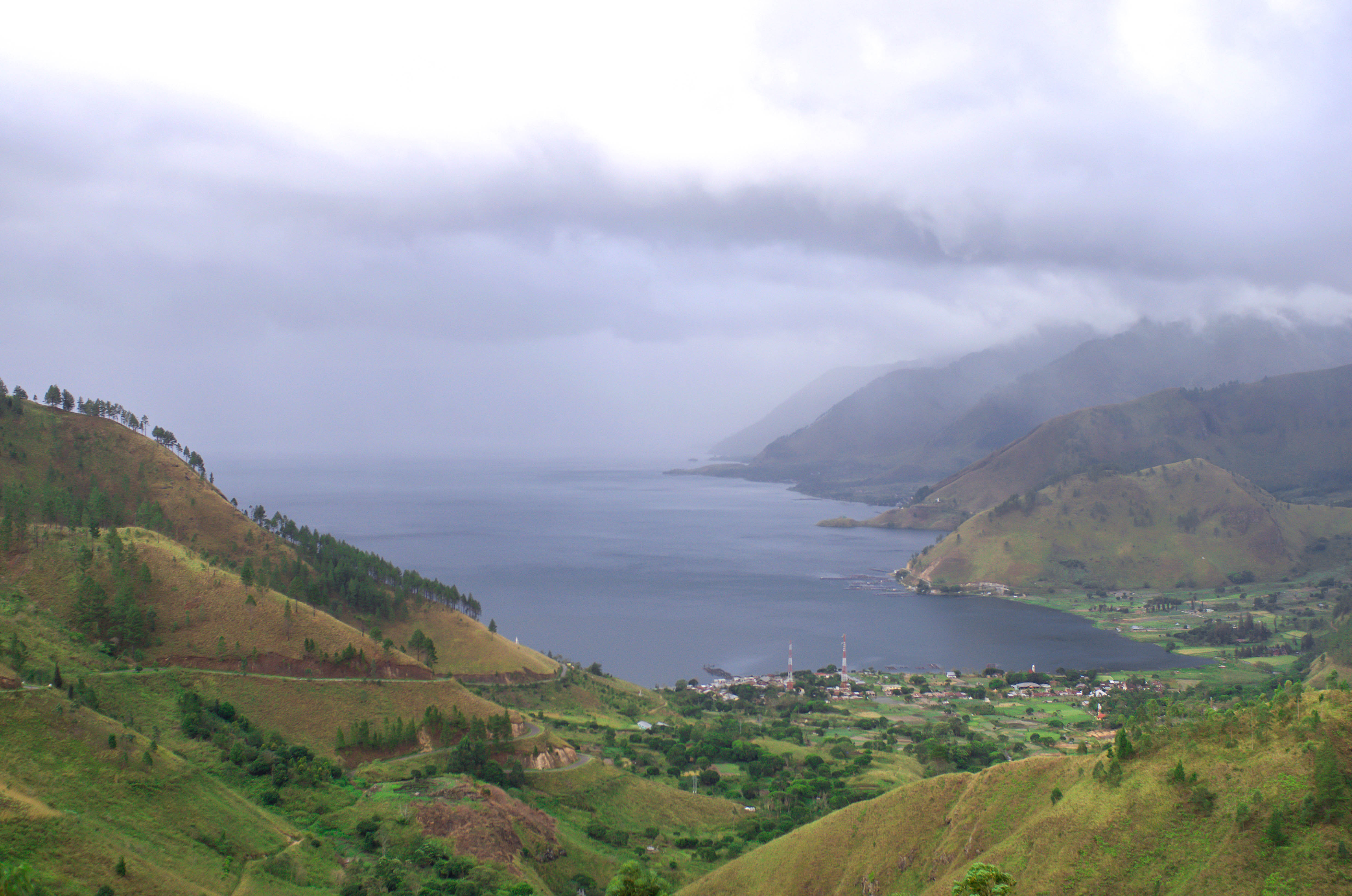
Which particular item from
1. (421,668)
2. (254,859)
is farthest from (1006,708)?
(254,859)

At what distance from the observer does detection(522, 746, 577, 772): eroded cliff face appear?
207 ft

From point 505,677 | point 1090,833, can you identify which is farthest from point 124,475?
point 1090,833

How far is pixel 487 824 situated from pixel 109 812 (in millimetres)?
19089

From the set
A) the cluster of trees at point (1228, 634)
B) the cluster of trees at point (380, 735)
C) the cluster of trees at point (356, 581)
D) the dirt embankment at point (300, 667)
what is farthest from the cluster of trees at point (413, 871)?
the cluster of trees at point (1228, 634)

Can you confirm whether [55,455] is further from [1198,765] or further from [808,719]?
[1198,765]

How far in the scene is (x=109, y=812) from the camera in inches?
1564

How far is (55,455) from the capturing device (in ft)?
301

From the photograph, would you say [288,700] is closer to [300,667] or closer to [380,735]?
[300,667]

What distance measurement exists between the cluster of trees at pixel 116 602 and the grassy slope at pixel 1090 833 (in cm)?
4380

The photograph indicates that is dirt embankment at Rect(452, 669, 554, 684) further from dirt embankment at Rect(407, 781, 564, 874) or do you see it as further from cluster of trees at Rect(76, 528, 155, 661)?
dirt embankment at Rect(407, 781, 564, 874)

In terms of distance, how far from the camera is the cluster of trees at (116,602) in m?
60.8

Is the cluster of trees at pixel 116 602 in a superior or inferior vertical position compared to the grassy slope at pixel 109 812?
superior

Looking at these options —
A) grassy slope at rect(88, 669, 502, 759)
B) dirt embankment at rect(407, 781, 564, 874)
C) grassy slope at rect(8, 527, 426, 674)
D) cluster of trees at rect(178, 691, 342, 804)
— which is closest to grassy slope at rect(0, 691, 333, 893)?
cluster of trees at rect(178, 691, 342, 804)

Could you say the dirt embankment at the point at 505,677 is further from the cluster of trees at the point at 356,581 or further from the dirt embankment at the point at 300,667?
the dirt embankment at the point at 300,667
